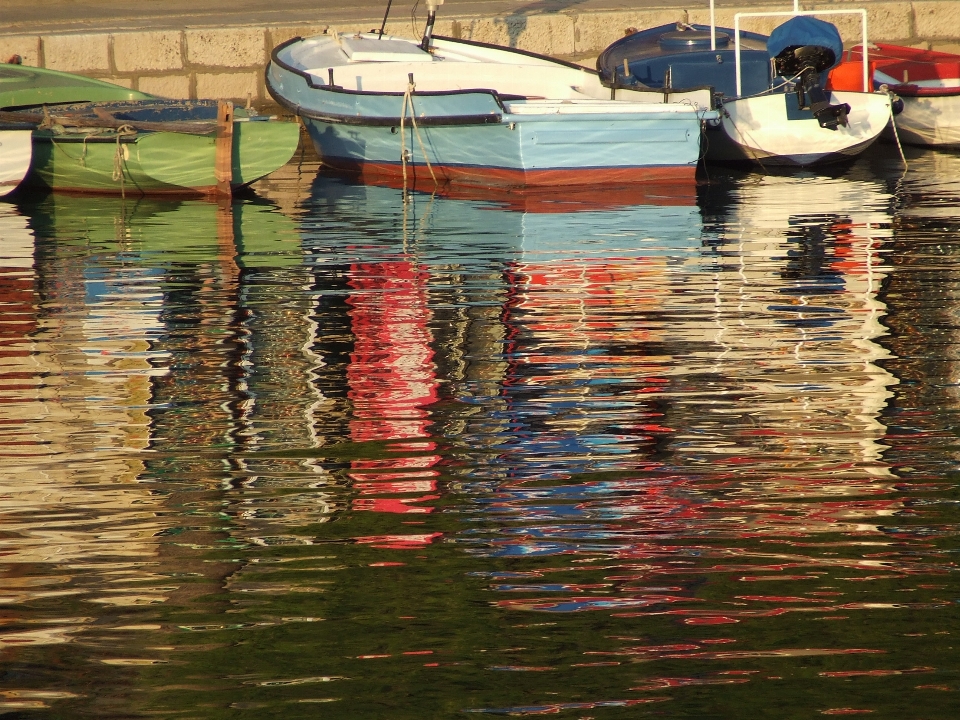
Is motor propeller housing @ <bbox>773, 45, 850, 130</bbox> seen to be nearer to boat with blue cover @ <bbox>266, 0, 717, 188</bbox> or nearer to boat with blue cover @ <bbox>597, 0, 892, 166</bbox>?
boat with blue cover @ <bbox>597, 0, 892, 166</bbox>

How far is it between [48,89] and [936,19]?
431 inches

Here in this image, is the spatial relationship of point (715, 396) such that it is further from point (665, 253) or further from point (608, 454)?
point (665, 253)

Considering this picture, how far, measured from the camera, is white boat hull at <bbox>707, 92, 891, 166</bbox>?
44.8ft

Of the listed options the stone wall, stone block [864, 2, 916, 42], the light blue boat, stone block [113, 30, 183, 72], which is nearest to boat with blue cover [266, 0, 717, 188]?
the light blue boat

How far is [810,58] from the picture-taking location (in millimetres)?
13141

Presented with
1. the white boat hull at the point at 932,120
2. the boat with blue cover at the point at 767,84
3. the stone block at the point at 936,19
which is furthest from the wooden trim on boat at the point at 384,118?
the stone block at the point at 936,19

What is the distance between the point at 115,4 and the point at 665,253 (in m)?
11.4

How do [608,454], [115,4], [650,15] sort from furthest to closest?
[115,4], [650,15], [608,454]

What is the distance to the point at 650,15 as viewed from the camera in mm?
16844

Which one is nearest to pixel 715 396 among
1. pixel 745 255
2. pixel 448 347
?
pixel 448 347

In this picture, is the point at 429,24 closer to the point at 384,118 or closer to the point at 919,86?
the point at 384,118

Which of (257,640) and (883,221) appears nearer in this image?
(257,640)

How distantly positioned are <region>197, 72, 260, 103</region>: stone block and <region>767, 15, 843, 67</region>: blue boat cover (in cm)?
655

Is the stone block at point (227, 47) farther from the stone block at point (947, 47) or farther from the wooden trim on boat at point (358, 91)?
the stone block at point (947, 47)
